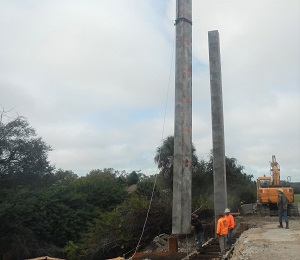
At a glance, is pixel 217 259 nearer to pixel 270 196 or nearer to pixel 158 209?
pixel 158 209

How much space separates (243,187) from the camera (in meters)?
34.0

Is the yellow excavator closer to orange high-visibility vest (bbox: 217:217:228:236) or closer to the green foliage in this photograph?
the green foliage

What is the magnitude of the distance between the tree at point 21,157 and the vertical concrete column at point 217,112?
63.9ft

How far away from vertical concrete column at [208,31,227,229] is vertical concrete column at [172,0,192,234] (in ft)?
14.8

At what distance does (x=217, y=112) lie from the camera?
53.0 feet

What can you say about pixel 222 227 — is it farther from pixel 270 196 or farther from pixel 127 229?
pixel 270 196

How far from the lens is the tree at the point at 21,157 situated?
3031 cm

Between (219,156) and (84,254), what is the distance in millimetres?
9321

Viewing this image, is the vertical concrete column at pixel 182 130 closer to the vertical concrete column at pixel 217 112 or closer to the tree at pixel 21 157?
the vertical concrete column at pixel 217 112

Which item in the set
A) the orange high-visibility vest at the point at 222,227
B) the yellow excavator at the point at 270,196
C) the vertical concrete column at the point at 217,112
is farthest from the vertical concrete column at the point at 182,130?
the yellow excavator at the point at 270,196

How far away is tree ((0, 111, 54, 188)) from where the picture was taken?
3031cm

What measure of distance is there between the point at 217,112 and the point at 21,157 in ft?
68.8

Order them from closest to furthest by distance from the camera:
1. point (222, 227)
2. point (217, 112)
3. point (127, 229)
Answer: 1. point (222, 227)
2. point (217, 112)
3. point (127, 229)

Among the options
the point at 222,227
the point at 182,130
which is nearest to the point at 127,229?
the point at 222,227
